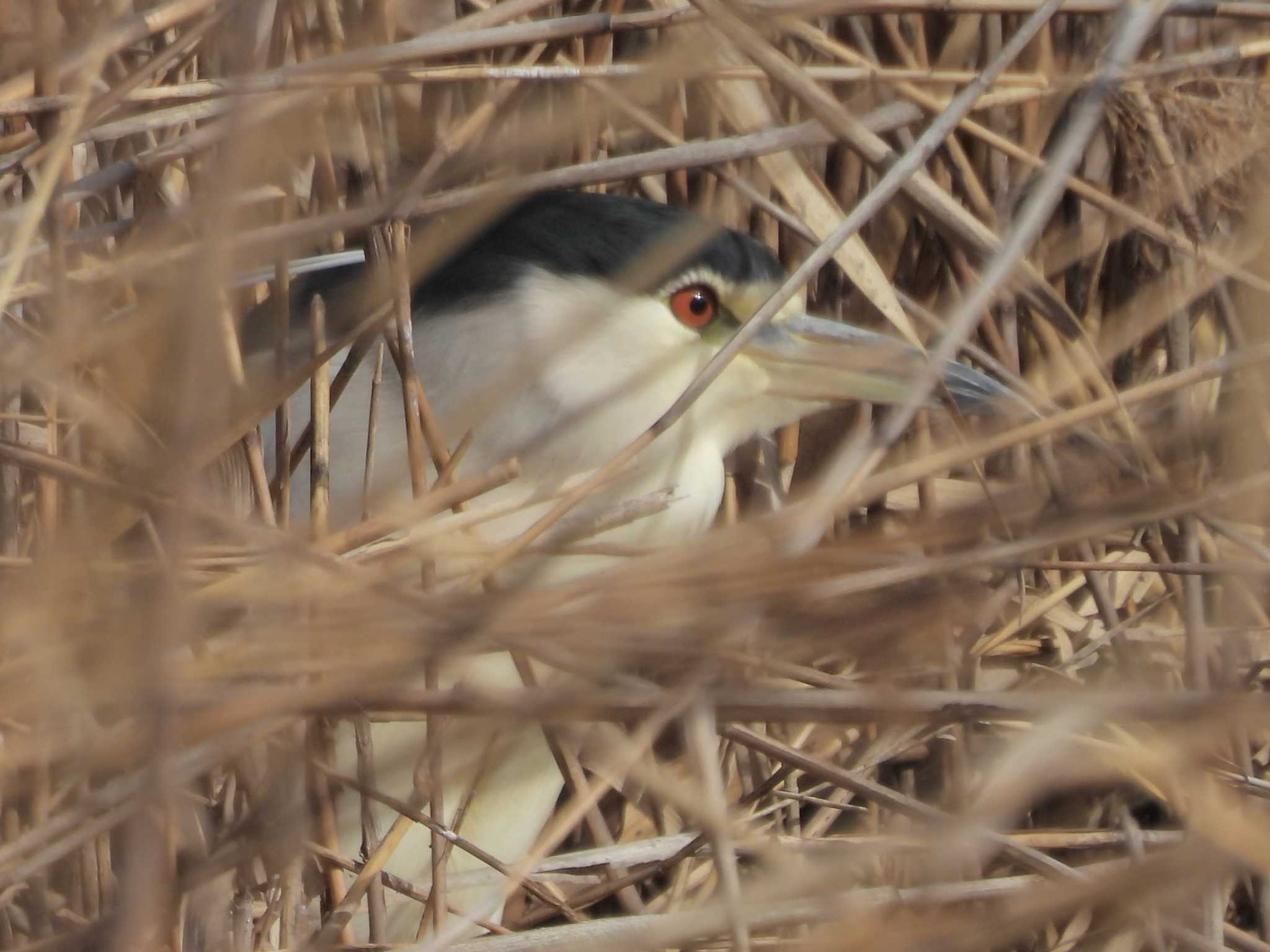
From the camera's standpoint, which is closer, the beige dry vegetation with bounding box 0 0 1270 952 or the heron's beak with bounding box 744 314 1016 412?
the beige dry vegetation with bounding box 0 0 1270 952

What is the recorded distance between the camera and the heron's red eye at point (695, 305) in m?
1.68

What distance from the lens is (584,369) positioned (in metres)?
1.63

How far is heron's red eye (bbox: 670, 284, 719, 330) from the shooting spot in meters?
1.68

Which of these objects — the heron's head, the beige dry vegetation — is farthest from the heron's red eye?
the beige dry vegetation

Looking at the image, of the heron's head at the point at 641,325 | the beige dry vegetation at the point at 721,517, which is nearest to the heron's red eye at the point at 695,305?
the heron's head at the point at 641,325

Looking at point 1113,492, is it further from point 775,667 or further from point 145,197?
point 145,197

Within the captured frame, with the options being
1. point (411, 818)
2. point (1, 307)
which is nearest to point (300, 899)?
point (411, 818)

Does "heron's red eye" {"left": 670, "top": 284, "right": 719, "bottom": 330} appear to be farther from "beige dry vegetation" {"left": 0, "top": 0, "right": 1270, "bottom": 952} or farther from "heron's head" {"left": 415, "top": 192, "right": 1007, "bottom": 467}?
"beige dry vegetation" {"left": 0, "top": 0, "right": 1270, "bottom": 952}

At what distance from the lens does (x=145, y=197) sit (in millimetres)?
1411

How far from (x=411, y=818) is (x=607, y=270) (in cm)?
71

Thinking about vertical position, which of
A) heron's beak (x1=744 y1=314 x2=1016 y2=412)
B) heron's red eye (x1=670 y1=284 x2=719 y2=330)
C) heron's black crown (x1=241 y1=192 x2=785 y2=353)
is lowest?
heron's beak (x1=744 y1=314 x2=1016 y2=412)

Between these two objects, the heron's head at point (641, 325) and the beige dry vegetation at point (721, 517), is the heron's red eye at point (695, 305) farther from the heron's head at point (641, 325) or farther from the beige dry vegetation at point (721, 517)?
the beige dry vegetation at point (721, 517)

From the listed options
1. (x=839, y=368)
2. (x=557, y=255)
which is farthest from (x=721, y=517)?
(x=557, y=255)

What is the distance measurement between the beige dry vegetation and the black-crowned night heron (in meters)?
0.08
